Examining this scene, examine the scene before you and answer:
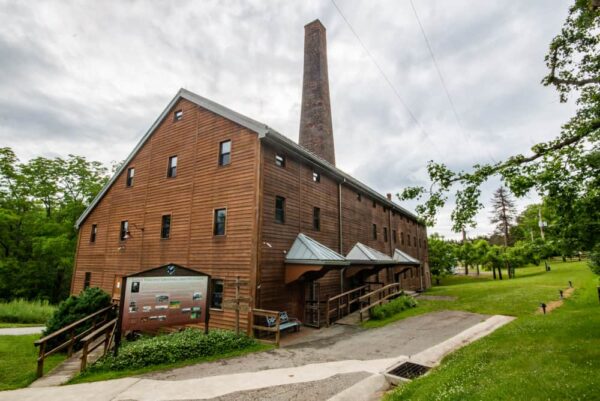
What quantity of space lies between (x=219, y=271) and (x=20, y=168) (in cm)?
2529

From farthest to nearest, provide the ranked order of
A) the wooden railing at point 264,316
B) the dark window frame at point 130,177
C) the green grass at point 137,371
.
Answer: the dark window frame at point 130,177 < the wooden railing at point 264,316 < the green grass at point 137,371

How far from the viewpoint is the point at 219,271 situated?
1305 centimetres

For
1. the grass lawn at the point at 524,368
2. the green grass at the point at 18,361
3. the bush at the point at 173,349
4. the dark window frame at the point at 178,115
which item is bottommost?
the green grass at the point at 18,361

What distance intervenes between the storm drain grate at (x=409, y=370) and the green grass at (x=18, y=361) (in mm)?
9632

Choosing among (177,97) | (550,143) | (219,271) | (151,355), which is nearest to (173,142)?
(177,97)

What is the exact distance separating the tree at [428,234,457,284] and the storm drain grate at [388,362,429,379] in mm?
34802

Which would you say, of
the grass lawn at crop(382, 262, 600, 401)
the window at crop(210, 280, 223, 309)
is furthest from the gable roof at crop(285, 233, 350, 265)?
the grass lawn at crop(382, 262, 600, 401)

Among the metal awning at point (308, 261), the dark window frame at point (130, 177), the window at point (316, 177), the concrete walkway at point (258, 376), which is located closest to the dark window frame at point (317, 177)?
the window at point (316, 177)

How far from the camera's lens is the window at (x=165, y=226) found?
15750mm

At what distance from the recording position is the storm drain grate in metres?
7.00

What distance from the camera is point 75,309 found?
12.0 meters

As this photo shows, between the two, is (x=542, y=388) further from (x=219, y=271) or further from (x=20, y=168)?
(x=20, y=168)

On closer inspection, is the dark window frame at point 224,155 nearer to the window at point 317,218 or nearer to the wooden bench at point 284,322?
the window at point 317,218

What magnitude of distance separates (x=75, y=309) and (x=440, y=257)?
39617mm
